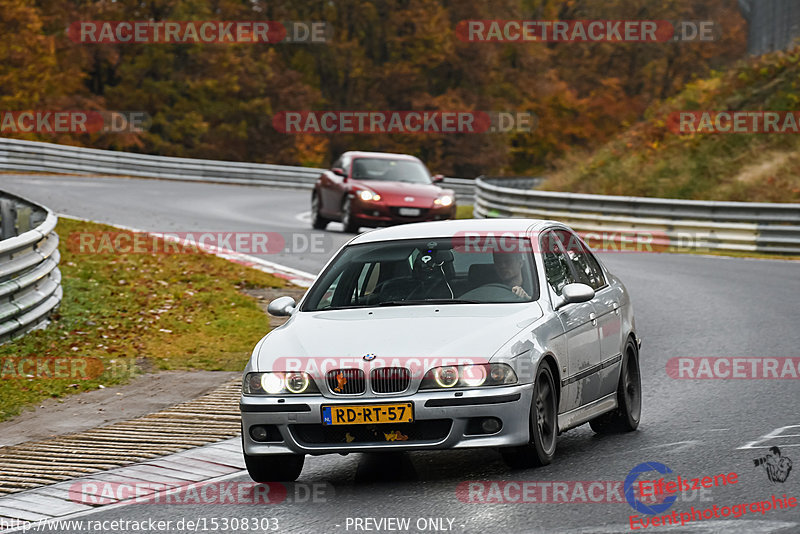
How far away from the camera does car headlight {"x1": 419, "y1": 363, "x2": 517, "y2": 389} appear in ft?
23.9

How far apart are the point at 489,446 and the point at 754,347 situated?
6318mm

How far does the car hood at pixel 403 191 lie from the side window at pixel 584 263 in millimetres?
15723

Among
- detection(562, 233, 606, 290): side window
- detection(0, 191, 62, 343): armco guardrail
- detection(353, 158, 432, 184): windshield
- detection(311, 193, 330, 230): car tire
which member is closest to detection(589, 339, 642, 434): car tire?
detection(562, 233, 606, 290): side window

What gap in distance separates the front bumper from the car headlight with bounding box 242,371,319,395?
2.2 inches

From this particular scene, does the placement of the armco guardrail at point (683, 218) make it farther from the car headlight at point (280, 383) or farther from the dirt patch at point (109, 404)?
the car headlight at point (280, 383)

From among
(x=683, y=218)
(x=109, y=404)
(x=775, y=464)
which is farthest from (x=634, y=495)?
(x=683, y=218)

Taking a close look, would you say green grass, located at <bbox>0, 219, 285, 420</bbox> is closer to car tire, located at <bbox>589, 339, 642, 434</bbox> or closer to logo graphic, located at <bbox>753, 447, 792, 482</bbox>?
car tire, located at <bbox>589, 339, 642, 434</bbox>

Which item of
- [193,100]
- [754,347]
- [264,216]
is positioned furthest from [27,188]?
[193,100]

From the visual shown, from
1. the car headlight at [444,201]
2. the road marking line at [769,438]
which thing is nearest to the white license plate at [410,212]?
the car headlight at [444,201]

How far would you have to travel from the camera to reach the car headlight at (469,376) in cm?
730

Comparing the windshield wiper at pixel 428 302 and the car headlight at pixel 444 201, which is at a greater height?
the windshield wiper at pixel 428 302

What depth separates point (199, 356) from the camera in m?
12.9

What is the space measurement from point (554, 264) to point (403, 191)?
16.9 meters

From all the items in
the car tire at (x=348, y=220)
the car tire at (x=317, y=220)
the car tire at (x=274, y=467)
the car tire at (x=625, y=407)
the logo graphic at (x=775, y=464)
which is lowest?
the car tire at (x=317, y=220)
